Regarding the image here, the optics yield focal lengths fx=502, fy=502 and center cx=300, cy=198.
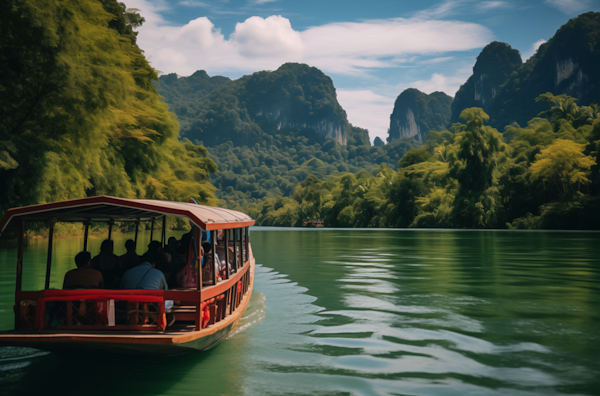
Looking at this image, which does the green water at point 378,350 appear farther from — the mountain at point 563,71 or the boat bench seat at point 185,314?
the mountain at point 563,71


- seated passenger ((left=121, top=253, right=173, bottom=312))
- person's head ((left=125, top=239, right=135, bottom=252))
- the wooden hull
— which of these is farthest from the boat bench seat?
person's head ((left=125, top=239, right=135, bottom=252))

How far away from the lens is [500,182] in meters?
53.7

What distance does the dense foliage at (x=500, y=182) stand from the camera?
46094 millimetres

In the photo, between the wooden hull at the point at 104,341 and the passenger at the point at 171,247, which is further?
the passenger at the point at 171,247

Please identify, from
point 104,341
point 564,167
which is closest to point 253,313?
point 104,341

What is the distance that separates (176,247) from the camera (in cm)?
890

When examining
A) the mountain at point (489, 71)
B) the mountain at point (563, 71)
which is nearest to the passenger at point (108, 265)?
the mountain at point (563, 71)

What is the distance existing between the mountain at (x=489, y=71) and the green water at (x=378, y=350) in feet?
568

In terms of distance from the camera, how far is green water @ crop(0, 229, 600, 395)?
225 inches

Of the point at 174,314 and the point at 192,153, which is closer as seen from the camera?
the point at 174,314

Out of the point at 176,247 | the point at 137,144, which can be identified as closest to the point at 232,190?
the point at 137,144

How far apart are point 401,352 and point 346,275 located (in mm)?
9127

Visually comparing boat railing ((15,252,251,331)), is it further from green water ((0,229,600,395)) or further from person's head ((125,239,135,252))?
person's head ((125,239,135,252))

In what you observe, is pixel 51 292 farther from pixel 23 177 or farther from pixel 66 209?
pixel 23 177
